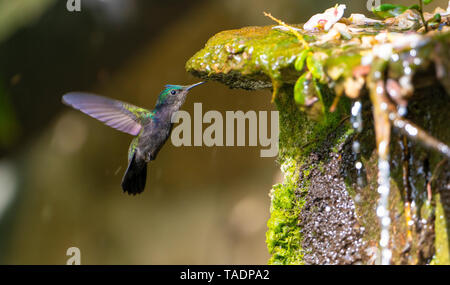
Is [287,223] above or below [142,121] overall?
below

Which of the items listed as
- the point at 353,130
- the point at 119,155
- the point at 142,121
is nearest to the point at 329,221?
the point at 353,130

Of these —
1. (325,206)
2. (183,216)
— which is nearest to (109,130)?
(183,216)

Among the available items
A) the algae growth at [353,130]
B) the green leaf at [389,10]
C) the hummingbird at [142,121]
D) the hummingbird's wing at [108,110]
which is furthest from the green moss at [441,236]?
the hummingbird's wing at [108,110]

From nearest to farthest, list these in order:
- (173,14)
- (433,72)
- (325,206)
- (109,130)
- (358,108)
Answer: (433,72) < (358,108) < (325,206) < (173,14) < (109,130)

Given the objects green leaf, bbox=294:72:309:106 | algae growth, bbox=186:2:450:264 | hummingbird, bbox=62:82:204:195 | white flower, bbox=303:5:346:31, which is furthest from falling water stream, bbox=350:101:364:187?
hummingbird, bbox=62:82:204:195

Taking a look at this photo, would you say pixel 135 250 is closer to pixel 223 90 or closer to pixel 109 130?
pixel 109 130

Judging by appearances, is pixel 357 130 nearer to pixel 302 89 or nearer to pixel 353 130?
pixel 353 130

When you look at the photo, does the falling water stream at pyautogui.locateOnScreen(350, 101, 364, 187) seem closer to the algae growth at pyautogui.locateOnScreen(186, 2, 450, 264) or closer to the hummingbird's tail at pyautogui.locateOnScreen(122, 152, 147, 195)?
the algae growth at pyautogui.locateOnScreen(186, 2, 450, 264)
